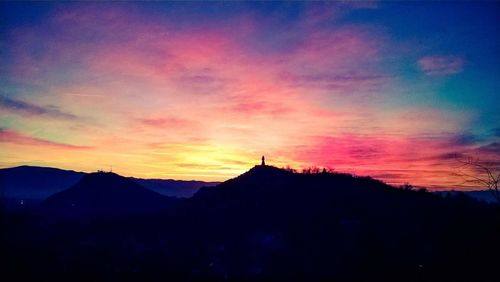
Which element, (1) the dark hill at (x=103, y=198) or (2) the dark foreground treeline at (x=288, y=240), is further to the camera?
(1) the dark hill at (x=103, y=198)

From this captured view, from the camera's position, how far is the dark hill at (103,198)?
100562 mm

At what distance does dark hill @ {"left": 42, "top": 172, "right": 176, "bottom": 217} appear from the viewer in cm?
10056

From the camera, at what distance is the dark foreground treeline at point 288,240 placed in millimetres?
33750

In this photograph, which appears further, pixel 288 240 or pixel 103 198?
pixel 103 198

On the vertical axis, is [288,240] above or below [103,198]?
below

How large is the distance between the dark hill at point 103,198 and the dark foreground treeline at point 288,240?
45359 millimetres

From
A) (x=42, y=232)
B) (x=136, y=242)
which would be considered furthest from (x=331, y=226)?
(x=42, y=232)

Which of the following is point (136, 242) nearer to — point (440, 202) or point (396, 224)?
point (396, 224)

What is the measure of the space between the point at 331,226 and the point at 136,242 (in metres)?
25.1

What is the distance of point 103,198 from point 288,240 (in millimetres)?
79588

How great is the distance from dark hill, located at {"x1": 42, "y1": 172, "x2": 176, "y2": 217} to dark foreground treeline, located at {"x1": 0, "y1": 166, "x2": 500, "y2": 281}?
4536 centimetres

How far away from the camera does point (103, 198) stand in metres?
105

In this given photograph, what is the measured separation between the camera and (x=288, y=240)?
131 feet

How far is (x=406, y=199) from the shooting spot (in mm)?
45875
